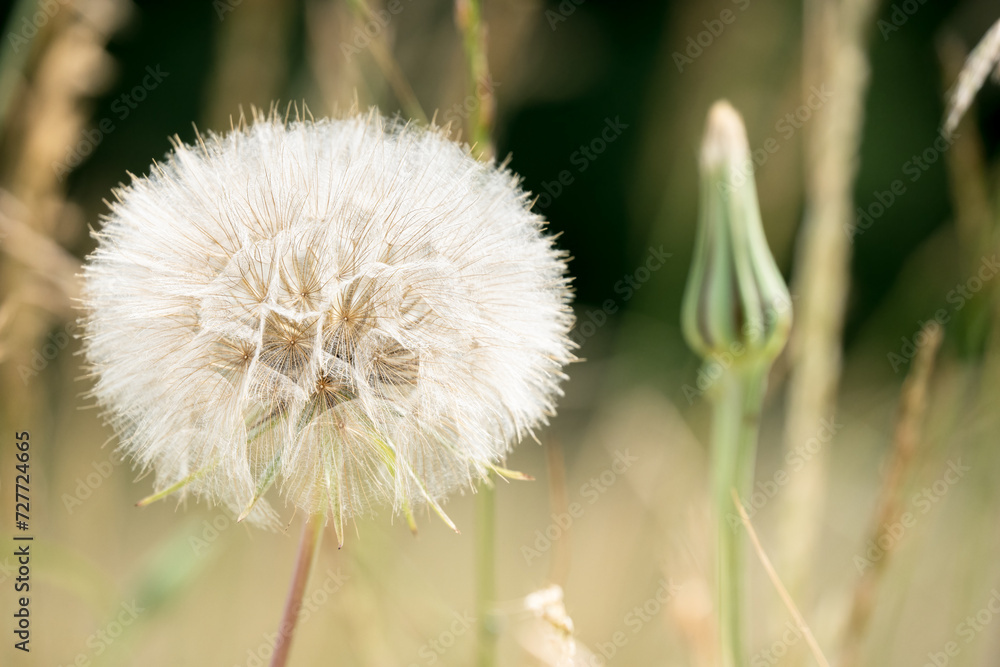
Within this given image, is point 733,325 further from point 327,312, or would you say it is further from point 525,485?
point 525,485

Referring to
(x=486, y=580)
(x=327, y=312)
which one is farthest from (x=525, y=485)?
(x=327, y=312)

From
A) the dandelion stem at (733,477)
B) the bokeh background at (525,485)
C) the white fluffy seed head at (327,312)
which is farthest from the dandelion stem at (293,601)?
the dandelion stem at (733,477)

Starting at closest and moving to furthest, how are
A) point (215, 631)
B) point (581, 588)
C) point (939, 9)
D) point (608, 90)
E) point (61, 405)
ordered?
point (215, 631) → point (581, 588) → point (61, 405) → point (939, 9) → point (608, 90)

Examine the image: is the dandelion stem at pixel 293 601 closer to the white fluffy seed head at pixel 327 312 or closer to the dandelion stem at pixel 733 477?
the white fluffy seed head at pixel 327 312

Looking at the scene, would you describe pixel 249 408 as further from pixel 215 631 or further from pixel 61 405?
pixel 61 405

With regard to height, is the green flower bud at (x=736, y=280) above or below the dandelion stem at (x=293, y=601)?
above

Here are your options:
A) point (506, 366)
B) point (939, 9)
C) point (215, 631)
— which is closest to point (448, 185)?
point (506, 366)
